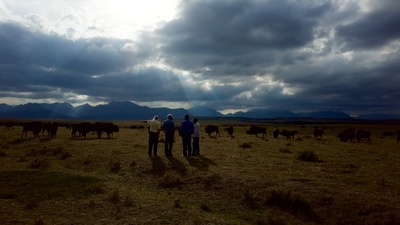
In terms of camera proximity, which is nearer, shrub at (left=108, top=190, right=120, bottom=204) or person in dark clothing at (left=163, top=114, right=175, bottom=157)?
shrub at (left=108, top=190, right=120, bottom=204)

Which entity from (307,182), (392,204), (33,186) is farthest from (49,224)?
(392,204)

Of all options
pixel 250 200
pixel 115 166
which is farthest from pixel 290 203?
pixel 115 166

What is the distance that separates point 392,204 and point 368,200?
0.78 meters

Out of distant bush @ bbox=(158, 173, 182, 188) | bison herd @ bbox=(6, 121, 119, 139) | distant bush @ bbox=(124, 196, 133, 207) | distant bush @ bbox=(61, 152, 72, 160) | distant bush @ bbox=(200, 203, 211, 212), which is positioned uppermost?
bison herd @ bbox=(6, 121, 119, 139)

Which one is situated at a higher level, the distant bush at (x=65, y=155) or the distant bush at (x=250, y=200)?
the distant bush at (x=65, y=155)

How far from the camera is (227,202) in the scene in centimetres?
1321

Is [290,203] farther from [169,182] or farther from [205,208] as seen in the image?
[169,182]

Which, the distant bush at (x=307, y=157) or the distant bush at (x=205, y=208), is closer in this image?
the distant bush at (x=205, y=208)

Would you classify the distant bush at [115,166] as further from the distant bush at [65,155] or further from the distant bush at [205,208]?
the distant bush at [205,208]

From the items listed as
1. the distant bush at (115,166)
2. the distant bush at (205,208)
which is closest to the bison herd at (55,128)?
the distant bush at (115,166)

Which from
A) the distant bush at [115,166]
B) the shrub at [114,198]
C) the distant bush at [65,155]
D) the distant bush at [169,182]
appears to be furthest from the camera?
the distant bush at [65,155]

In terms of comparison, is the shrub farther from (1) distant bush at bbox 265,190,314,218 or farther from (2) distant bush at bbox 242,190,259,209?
(1) distant bush at bbox 265,190,314,218

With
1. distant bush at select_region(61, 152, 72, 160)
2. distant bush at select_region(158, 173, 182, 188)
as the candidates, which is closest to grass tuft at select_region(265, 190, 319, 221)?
distant bush at select_region(158, 173, 182, 188)

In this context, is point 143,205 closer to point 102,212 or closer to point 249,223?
point 102,212
